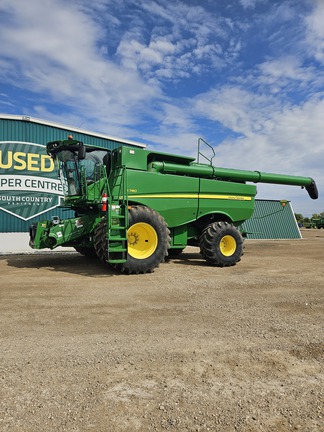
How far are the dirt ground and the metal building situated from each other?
900cm

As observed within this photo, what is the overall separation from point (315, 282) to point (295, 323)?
10.2 feet

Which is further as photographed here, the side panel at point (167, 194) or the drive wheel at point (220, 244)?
the drive wheel at point (220, 244)

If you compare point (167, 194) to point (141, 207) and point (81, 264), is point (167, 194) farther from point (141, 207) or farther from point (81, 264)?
point (81, 264)

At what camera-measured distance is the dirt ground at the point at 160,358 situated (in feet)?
7.79

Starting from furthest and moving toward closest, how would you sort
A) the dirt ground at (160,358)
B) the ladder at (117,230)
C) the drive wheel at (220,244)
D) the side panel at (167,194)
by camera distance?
the drive wheel at (220,244)
the side panel at (167,194)
the ladder at (117,230)
the dirt ground at (160,358)

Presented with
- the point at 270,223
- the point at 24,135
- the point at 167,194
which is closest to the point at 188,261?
Answer: the point at 167,194

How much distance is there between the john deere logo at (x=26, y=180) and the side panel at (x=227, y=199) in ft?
24.7

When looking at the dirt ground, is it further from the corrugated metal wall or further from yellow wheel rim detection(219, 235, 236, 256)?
the corrugated metal wall

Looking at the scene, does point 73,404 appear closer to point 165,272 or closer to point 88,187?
point 165,272

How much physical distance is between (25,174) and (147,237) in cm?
Answer: 905

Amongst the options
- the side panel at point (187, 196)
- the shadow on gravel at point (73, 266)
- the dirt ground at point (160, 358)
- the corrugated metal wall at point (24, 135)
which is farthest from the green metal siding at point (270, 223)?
the dirt ground at point (160, 358)

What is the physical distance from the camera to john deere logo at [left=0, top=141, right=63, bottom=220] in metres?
14.5

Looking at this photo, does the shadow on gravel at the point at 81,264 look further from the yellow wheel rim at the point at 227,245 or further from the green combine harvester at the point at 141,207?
the yellow wheel rim at the point at 227,245

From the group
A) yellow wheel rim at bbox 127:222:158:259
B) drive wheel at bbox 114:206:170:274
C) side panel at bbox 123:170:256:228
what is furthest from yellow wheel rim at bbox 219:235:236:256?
yellow wheel rim at bbox 127:222:158:259
